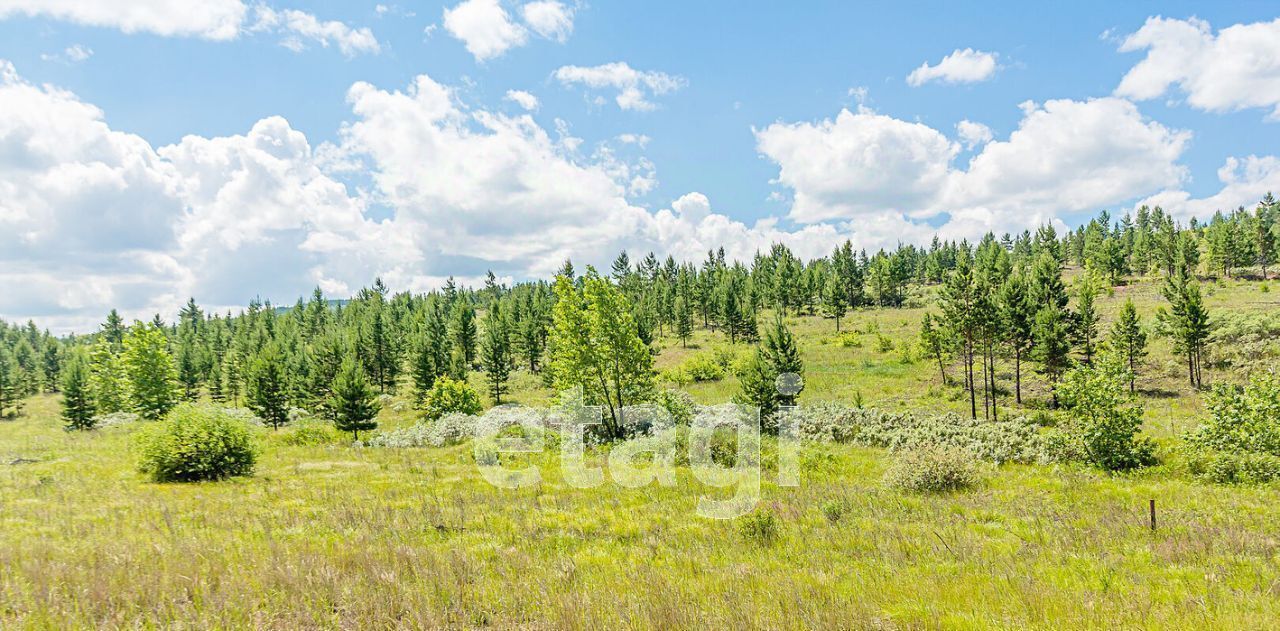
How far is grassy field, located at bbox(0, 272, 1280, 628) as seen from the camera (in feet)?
17.1

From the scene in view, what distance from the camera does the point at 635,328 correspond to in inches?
1144

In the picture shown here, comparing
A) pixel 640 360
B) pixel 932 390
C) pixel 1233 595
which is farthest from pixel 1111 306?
pixel 1233 595

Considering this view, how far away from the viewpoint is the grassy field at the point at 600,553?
5199 mm

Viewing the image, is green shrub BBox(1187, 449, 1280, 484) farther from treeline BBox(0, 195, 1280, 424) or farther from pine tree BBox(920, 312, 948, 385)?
pine tree BBox(920, 312, 948, 385)

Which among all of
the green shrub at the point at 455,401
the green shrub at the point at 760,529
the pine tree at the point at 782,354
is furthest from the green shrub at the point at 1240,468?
the green shrub at the point at 455,401

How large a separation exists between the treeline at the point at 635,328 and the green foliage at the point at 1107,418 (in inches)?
796

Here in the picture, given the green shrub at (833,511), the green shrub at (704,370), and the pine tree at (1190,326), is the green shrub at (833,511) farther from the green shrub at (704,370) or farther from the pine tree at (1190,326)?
the green shrub at (704,370)

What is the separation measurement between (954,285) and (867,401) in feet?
44.3

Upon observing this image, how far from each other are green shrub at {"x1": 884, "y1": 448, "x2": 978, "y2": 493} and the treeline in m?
15.8

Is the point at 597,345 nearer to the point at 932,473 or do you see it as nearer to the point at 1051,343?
the point at 932,473

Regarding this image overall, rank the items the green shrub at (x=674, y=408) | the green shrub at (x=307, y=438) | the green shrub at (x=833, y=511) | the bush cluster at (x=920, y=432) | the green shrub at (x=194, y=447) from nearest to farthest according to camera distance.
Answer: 1. the green shrub at (x=833, y=511)
2. the green shrub at (x=194, y=447)
3. the bush cluster at (x=920, y=432)
4. the green shrub at (x=307, y=438)
5. the green shrub at (x=674, y=408)

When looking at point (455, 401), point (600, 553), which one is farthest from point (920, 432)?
point (455, 401)

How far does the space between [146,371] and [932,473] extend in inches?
2134

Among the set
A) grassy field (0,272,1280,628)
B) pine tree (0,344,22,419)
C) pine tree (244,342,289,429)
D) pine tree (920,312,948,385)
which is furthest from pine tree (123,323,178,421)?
pine tree (920,312,948,385)
